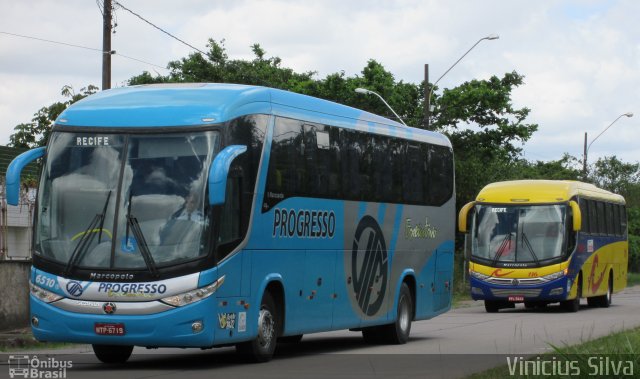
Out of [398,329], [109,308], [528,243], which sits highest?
[528,243]

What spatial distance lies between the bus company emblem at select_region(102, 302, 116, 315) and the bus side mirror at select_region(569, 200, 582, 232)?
2070 centimetres

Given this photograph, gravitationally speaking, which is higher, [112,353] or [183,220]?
[183,220]

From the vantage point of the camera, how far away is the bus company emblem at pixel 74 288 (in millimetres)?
15273

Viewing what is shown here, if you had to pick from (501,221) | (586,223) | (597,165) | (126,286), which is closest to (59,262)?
(126,286)

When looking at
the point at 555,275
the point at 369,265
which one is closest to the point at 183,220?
the point at 369,265

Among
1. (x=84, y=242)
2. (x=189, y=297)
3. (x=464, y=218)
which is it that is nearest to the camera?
(x=189, y=297)

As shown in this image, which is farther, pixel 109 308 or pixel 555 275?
pixel 555 275

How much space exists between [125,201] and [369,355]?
5.14 m

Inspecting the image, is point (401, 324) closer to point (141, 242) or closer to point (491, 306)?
point (141, 242)

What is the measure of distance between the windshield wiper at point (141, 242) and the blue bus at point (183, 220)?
0.01 meters

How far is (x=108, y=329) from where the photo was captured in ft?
49.5

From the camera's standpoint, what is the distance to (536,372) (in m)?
12.6

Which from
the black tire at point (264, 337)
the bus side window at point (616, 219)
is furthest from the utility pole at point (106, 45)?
the bus side window at point (616, 219)

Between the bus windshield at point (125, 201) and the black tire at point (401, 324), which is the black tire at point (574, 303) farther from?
the bus windshield at point (125, 201)
